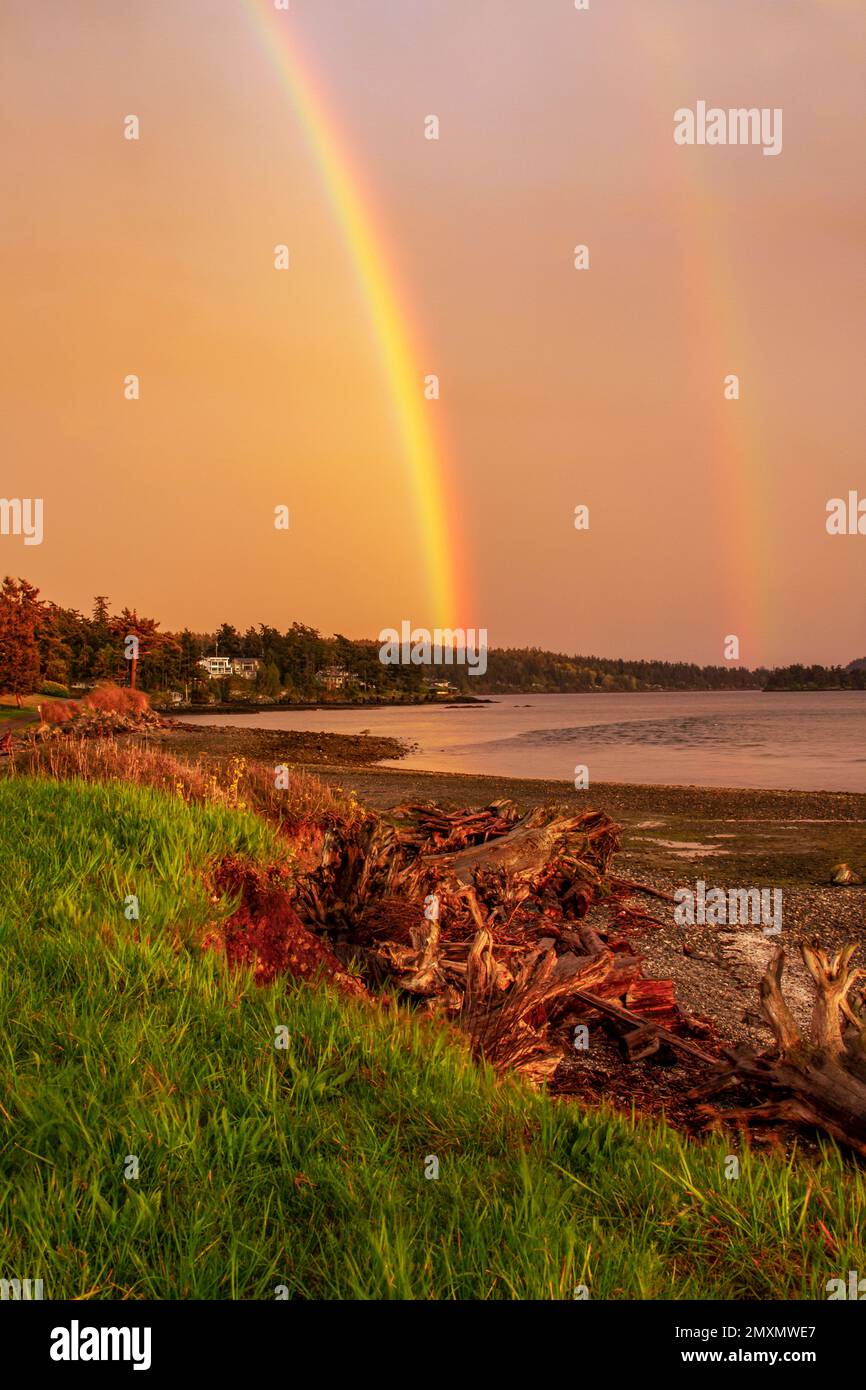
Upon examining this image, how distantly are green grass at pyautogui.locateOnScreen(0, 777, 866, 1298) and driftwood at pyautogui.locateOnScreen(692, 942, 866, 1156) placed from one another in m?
0.57

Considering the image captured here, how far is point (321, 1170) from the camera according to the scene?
3.78m

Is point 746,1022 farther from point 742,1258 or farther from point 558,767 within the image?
point 558,767

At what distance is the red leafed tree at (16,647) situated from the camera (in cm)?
5759

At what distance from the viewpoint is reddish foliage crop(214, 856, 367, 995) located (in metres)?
6.39

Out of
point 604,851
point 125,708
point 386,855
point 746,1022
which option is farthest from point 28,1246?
point 125,708

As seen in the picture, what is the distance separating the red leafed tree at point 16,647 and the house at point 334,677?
281ft

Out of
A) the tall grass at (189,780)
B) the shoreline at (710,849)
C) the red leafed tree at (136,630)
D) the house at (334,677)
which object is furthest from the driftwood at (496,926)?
the house at (334,677)

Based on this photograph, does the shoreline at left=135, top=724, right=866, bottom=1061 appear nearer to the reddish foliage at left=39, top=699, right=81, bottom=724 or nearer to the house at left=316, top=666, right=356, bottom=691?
the reddish foliage at left=39, top=699, right=81, bottom=724

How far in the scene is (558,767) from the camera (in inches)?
1710

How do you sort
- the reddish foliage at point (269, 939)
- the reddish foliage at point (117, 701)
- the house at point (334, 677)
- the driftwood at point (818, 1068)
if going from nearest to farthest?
1. the driftwood at point (818, 1068)
2. the reddish foliage at point (269, 939)
3. the reddish foliage at point (117, 701)
4. the house at point (334, 677)

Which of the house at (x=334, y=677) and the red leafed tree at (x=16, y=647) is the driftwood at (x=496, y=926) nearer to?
the red leafed tree at (x=16, y=647)

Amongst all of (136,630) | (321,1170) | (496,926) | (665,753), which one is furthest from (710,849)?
(136,630)

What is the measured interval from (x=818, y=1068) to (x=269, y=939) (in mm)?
3783

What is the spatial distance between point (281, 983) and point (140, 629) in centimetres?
8118
